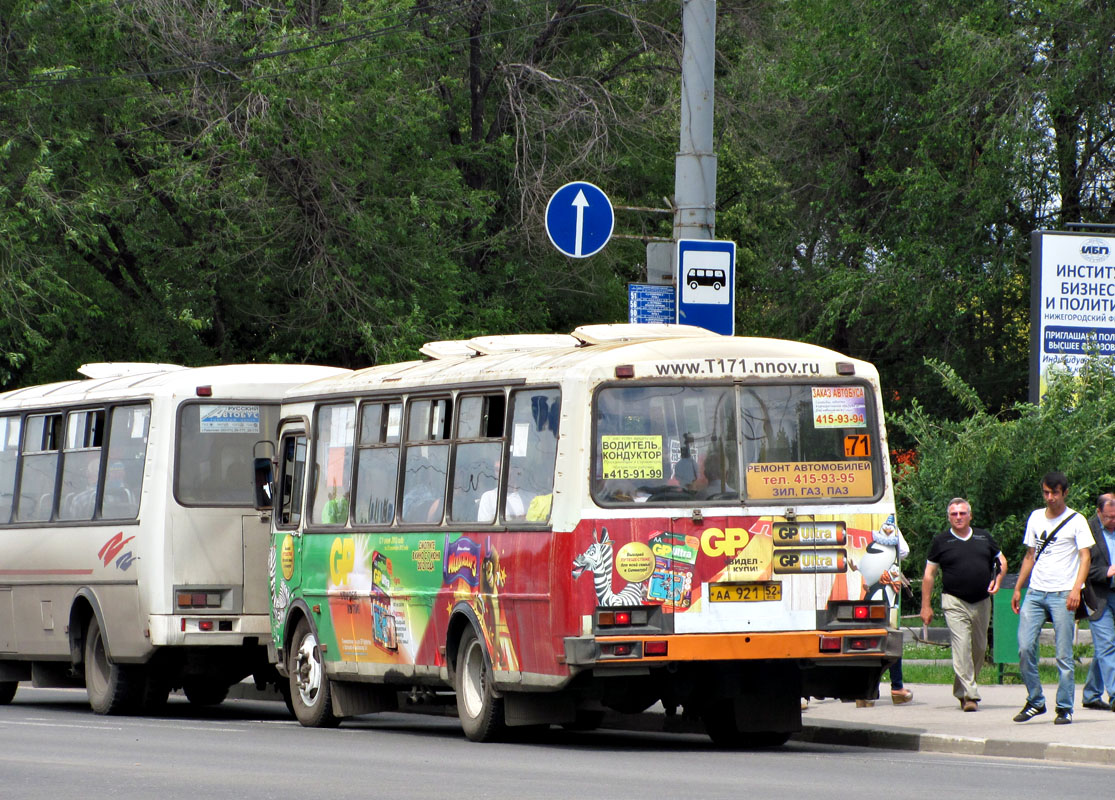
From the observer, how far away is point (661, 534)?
13.0 m

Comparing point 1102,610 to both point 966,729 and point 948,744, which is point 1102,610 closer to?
point 966,729

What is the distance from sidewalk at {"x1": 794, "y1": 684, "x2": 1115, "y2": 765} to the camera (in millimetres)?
12969

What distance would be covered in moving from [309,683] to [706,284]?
4.73m

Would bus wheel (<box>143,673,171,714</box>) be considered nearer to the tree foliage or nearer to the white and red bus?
the white and red bus

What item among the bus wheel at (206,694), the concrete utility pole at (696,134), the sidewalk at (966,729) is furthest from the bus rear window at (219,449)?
the sidewalk at (966,729)

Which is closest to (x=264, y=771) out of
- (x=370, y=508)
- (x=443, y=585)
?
(x=443, y=585)

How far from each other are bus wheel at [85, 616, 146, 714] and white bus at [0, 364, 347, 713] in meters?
0.01

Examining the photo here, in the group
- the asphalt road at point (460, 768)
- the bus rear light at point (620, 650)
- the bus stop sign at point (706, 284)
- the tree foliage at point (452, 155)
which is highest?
the tree foliage at point (452, 155)

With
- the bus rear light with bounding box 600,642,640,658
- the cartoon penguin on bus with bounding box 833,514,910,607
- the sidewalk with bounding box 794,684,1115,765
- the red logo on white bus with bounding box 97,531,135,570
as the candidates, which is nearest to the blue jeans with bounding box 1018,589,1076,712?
the sidewalk with bounding box 794,684,1115,765

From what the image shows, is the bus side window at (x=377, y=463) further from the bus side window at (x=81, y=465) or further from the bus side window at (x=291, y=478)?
the bus side window at (x=81, y=465)

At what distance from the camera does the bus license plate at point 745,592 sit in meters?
13.0

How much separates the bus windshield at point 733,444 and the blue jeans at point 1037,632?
191cm

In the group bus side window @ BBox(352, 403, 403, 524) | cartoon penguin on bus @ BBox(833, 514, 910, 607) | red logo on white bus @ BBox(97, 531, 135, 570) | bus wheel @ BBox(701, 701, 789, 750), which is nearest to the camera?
cartoon penguin on bus @ BBox(833, 514, 910, 607)

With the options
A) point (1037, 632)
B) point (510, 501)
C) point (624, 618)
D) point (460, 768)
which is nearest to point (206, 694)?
point (510, 501)
